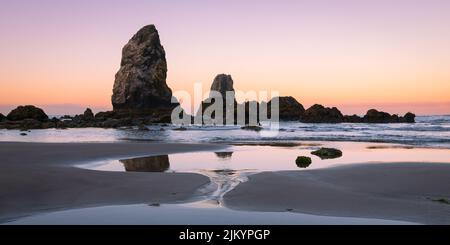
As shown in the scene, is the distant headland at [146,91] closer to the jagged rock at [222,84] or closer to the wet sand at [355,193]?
the jagged rock at [222,84]

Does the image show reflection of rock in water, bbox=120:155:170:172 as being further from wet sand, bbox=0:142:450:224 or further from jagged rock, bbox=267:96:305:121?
jagged rock, bbox=267:96:305:121

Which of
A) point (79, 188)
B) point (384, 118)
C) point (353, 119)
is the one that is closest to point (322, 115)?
point (353, 119)

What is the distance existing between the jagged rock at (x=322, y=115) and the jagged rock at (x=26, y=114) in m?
44.8

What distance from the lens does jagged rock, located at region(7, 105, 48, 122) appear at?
2500 inches

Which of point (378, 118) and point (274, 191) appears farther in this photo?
point (378, 118)

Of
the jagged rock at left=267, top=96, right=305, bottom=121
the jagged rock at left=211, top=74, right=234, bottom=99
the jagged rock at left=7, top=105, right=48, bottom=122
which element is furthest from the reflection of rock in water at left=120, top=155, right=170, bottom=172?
the jagged rock at left=211, top=74, right=234, bottom=99

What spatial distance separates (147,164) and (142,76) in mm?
83013

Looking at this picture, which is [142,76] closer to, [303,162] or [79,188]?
[303,162]

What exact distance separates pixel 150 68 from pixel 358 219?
94.7m

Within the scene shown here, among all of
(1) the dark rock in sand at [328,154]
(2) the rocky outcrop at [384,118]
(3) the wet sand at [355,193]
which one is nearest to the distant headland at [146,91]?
(2) the rocky outcrop at [384,118]

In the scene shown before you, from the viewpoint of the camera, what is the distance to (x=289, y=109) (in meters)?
92.9

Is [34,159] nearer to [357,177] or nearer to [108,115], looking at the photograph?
[357,177]
